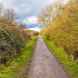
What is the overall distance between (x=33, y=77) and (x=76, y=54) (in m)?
7.54

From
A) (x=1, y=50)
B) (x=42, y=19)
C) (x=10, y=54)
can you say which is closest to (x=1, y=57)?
(x=1, y=50)

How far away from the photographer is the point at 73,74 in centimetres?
1858

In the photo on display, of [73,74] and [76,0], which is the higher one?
[76,0]

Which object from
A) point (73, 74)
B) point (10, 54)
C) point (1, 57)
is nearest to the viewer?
point (73, 74)

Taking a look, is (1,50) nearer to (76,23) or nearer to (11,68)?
(11,68)

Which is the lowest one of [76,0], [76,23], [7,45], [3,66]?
[3,66]

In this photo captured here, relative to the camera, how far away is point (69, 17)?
1886 cm

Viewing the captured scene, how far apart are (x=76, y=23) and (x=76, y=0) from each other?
2.13 meters

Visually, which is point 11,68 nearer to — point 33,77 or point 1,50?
point 1,50

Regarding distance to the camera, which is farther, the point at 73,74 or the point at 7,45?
the point at 7,45

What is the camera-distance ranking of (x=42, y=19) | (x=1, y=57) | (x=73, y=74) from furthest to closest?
1. (x=42, y=19)
2. (x=1, y=57)
3. (x=73, y=74)

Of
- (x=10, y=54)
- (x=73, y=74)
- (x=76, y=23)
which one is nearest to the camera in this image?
(x=76, y=23)

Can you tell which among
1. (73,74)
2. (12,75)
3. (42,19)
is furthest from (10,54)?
(42,19)

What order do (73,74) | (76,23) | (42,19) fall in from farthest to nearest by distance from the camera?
1. (42,19)
2. (73,74)
3. (76,23)
